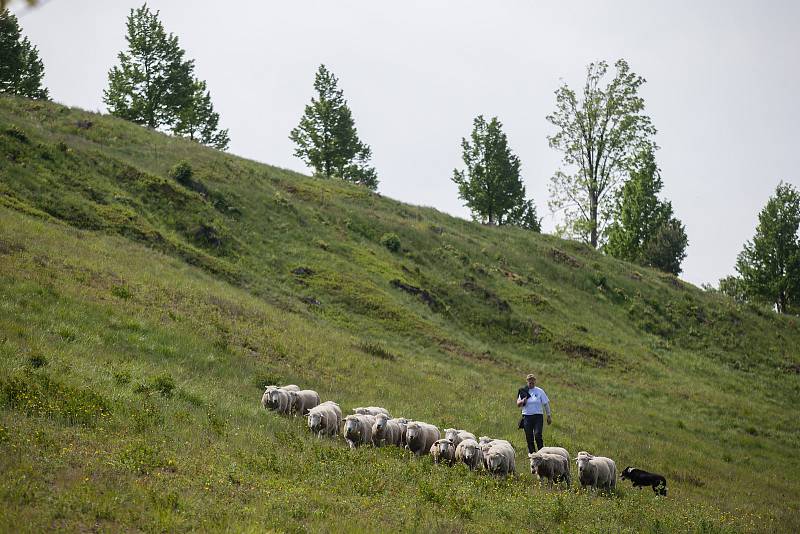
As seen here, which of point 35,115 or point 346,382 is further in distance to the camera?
point 35,115

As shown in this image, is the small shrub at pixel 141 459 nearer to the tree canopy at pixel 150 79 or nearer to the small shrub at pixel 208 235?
the small shrub at pixel 208 235

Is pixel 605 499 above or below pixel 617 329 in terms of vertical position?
below

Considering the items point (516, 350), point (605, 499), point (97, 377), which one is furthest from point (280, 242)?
point (605, 499)

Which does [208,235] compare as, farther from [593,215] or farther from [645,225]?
[645,225]

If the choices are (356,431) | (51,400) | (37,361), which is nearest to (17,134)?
(37,361)

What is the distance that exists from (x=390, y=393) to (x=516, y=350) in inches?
669

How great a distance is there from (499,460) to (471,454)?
731 millimetres

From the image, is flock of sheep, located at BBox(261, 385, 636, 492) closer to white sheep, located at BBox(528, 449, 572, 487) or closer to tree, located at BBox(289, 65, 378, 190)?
white sheep, located at BBox(528, 449, 572, 487)

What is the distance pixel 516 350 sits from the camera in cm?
3909

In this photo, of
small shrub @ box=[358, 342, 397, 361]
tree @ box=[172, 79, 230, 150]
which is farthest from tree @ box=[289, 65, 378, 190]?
small shrub @ box=[358, 342, 397, 361]

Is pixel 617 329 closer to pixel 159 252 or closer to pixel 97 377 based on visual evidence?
pixel 159 252

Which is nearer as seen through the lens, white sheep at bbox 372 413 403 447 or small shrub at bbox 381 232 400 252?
white sheep at bbox 372 413 403 447

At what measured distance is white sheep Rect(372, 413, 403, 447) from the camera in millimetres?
17172

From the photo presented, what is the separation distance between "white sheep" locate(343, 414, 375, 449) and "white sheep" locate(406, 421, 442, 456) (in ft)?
3.67
